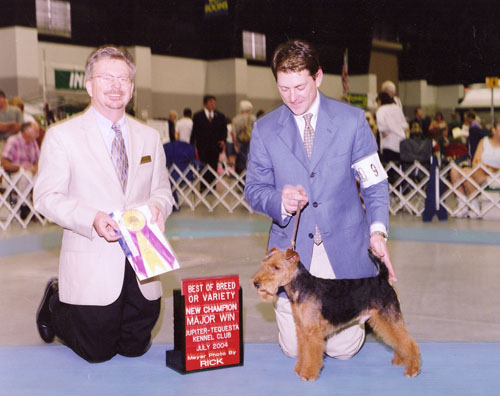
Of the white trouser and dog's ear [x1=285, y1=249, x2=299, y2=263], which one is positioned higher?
dog's ear [x1=285, y1=249, x2=299, y2=263]

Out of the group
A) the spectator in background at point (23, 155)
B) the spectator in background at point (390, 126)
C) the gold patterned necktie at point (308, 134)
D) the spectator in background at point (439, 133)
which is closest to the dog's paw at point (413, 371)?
the gold patterned necktie at point (308, 134)

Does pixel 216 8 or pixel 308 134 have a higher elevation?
pixel 216 8

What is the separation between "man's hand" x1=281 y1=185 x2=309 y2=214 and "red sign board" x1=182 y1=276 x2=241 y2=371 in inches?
19.3

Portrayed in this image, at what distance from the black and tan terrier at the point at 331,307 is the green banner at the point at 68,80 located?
7.43m

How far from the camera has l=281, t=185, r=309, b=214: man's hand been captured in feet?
7.62

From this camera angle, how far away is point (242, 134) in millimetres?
9703

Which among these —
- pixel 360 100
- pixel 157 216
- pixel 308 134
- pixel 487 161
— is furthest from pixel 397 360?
pixel 360 100

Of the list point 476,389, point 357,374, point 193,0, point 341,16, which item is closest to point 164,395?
point 357,374

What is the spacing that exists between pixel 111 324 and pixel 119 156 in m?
0.71

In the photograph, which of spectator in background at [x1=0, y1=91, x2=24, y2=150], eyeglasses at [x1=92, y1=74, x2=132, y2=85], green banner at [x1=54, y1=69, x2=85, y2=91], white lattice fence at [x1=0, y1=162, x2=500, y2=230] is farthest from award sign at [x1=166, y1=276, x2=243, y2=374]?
green banner at [x1=54, y1=69, x2=85, y2=91]

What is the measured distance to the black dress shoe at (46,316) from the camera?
10.1 feet

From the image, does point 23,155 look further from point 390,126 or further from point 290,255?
point 290,255

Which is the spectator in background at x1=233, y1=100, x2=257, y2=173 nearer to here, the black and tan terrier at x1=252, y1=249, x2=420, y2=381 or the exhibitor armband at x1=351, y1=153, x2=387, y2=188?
the exhibitor armband at x1=351, y1=153, x2=387, y2=188

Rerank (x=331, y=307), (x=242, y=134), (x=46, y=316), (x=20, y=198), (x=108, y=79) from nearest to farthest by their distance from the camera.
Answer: (x=331, y=307) → (x=108, y=79) → (x=46, y=316) → (x=20, y=198) → (x=242, y=134)
